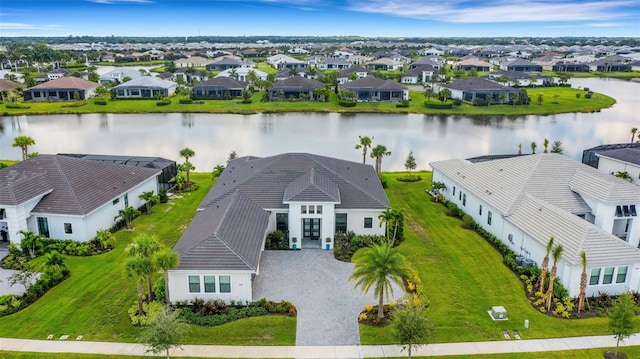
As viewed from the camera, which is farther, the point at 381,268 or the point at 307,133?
the point at 307,133

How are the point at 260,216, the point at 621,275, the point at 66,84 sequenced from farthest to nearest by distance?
the point at 66,84 < the point at 260,216 < the point at 621,275

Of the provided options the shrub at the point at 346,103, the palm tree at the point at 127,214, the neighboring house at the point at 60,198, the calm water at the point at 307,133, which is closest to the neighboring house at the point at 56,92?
the calm water at the point at 307,133

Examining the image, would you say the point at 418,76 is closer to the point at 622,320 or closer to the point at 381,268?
→ the point at 381,268

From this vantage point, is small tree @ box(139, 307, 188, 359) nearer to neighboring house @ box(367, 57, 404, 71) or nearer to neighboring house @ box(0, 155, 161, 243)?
neighboring house @ box(0, 155, 161, 243)

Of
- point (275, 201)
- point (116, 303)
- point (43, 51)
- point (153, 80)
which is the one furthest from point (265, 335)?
point (43, 51)

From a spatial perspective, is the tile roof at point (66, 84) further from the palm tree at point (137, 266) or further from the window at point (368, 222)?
the palm tree at point (137, 266)

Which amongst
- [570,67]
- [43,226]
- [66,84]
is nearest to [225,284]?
[43,226]

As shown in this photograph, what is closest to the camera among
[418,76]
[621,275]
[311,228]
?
[621,275]

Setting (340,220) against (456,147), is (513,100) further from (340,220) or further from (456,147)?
(340,220)
